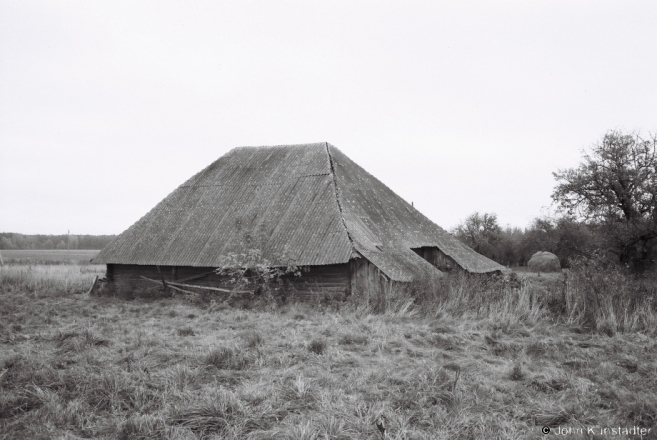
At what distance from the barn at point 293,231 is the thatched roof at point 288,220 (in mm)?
50

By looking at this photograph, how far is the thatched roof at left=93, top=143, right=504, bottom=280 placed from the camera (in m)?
16.2

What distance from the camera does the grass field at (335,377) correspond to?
5250 millimetres

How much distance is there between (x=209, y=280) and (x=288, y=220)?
148 inches

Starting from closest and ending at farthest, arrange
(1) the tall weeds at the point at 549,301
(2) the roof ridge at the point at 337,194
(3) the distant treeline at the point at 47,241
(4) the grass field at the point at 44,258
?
(1) the tall weeds at the point at 549,301 < (2) the roof ridge at the point at 337,194 < (4) the grass field at the point at 44,258 < (3) the distant treeline at the point at 47,241

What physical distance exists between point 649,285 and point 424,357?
662 centimetres

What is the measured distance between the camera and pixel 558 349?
8.28 m

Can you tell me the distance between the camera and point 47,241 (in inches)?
3809

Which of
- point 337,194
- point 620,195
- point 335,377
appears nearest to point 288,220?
point 337,194

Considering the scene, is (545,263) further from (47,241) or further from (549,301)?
(47,241)

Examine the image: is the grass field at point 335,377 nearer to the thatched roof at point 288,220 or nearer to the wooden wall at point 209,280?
the wooden wall at point 209,280

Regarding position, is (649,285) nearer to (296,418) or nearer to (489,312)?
(489,312)

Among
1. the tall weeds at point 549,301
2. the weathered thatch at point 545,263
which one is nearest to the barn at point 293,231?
the tall weeds at point 549,301

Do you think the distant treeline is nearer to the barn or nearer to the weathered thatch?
the barn

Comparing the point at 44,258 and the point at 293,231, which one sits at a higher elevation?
the point at 293,231
